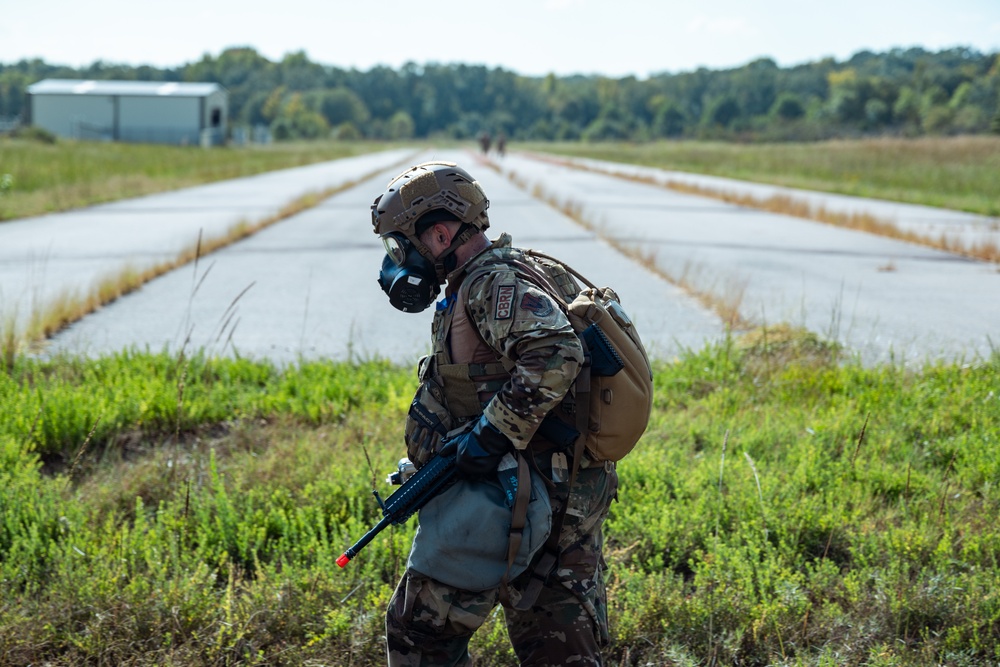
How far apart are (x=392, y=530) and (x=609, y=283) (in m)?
8.07

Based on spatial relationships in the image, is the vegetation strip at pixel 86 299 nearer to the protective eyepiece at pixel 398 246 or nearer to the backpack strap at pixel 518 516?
the protective eyepiece at pixel 398 246

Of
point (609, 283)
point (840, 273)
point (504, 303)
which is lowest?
point (609, 283)

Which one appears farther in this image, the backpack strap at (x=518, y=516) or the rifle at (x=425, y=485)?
the rifle at (x=425, y=485)

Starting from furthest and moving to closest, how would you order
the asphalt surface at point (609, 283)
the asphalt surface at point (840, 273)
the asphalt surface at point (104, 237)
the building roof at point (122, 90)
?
the building roof at point (122, 90) < the asphalt surface at point (104, 237) < the asphalt surface at point (840, 273) < the asphalt surface at point (609, 283)

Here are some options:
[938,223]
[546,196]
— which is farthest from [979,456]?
[546,196]

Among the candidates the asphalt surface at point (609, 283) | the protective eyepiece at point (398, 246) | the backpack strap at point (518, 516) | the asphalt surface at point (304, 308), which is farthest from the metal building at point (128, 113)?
the backpack strap at point (518, 516)

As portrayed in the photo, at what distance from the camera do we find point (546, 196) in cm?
2614

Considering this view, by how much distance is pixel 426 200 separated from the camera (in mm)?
2660

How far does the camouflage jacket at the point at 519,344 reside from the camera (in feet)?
8.01

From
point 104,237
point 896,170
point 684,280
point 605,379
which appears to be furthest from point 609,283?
point 896,170

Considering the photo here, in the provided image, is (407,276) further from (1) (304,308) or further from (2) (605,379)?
(1) (304,308)

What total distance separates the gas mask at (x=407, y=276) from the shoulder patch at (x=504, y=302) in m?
0.29

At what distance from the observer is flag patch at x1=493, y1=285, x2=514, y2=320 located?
248cm

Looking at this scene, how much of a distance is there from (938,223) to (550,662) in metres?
20.7
